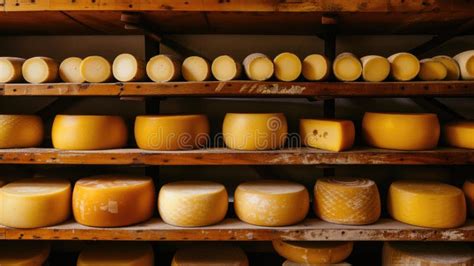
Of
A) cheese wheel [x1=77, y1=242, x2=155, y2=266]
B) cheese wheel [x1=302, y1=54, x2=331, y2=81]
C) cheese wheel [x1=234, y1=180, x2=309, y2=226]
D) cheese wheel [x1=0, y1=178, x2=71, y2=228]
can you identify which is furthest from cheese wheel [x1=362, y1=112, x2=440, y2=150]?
cheese wheel [x1=0, y1=178, x2=71, y2=228]

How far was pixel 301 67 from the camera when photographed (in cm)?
158

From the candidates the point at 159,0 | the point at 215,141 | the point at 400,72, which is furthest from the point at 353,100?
the point at 159,0

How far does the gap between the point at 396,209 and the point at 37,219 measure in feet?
5.49

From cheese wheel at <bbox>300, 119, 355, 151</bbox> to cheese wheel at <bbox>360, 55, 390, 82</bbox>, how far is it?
0.75 ft

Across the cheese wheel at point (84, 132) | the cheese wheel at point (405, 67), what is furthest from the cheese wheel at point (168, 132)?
the cheese wheel at point (405, 67)

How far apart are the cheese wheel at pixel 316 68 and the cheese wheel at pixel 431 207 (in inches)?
26.4

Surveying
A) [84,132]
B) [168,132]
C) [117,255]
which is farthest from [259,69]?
[117,255]

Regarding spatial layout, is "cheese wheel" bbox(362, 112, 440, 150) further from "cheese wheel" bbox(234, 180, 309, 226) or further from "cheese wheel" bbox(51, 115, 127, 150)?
"cheese wheel" bbox(51, 115, 127, 150)

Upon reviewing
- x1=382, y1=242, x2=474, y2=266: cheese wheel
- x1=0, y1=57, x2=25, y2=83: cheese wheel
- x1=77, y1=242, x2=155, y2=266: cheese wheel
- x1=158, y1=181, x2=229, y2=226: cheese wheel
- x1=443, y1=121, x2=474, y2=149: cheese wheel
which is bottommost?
x1=77, y1=242, x2=155, y2=266: cheese wheel

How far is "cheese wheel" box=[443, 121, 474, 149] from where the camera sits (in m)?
1.65

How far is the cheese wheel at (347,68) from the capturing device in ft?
5.17

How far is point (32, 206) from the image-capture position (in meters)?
1.56

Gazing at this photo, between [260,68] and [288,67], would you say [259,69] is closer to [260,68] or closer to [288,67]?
[260,68]

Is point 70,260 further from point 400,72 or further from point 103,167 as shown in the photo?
point 400,72
